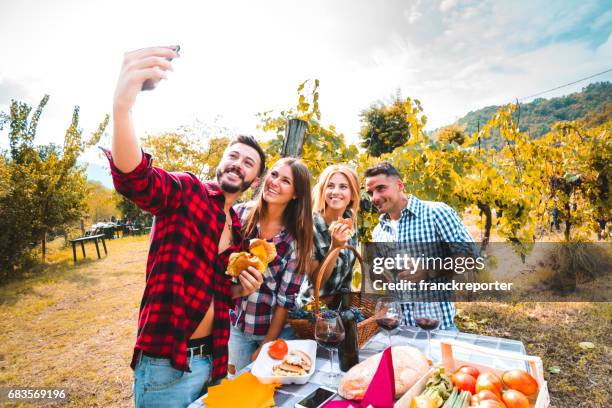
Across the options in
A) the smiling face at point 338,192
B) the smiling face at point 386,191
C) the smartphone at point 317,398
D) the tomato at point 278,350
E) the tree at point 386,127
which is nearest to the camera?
the smartphone at point 317,398

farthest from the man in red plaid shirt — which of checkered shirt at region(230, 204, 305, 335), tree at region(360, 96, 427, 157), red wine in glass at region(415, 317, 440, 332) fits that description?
tree at region(360, 96, 427, 157)

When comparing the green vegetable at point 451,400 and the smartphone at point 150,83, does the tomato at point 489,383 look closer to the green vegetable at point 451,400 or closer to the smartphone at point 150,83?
the green vegetable at point 451,400

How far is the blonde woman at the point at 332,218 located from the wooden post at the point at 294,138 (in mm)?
611

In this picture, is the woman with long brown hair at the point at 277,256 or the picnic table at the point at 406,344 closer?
the picnic table at the point at 406,344

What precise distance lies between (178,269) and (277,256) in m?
0.95

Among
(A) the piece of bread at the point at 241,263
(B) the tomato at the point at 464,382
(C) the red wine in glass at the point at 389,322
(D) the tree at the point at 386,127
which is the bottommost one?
(B) the tomato at the point at 464,382

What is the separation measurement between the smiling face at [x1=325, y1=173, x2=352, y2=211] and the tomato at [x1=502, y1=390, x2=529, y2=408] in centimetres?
195

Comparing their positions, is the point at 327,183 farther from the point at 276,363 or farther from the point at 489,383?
the point at 489,383

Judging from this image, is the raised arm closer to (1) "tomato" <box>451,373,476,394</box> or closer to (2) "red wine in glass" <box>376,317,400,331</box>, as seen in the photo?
(2) "red wine in glass" <box>376,317,400,331</box>

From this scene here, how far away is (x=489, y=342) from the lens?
194 cm

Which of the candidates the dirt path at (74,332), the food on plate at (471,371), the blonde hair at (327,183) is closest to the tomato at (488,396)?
the food on plate at (471,371)

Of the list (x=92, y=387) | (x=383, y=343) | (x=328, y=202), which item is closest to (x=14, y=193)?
(x=92, y=387)

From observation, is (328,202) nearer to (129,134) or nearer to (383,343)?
(383,343)

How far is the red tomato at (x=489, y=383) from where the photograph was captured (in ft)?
4.21
